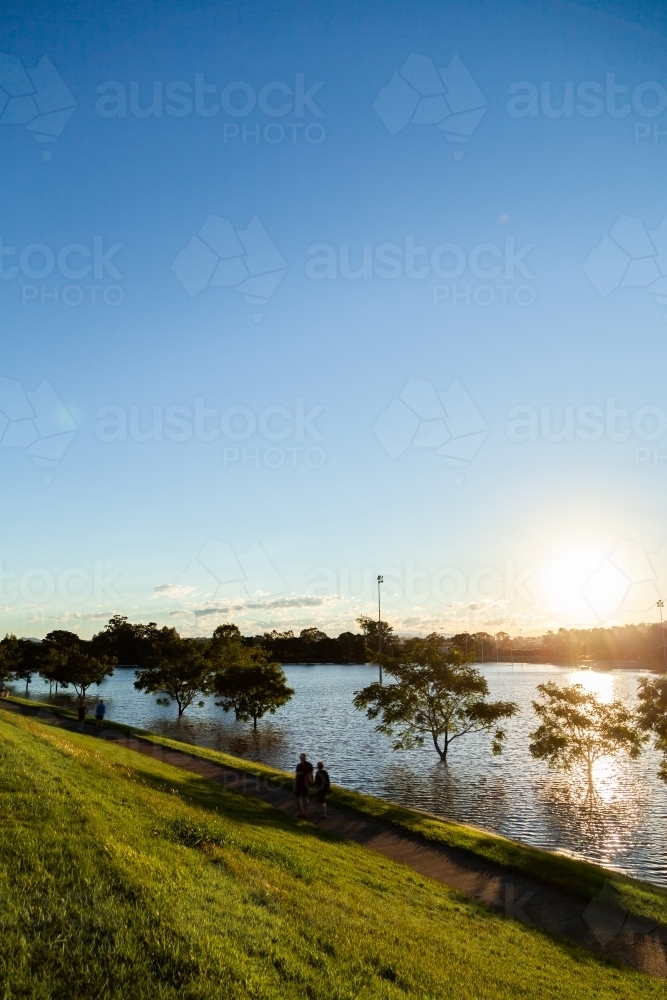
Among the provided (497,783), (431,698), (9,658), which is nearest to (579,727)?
(497,783)

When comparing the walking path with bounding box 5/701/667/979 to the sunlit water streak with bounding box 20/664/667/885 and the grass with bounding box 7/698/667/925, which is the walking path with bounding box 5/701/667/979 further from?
the sunlit water streak with bounding box 20/664/667/885

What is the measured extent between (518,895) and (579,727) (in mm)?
24560

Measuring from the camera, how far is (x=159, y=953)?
26.4 feet

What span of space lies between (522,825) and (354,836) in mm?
13288

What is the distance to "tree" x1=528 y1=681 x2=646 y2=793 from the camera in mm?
40031

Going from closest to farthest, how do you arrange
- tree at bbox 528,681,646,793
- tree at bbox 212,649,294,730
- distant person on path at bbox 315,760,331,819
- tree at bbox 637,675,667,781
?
distant person on path at bbox 315,760,331,819 < tree at bbox 637,675,667,781 < tree at bbox 528,681,646,793 < tree at bbox 212,649,294,730

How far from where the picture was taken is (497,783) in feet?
138

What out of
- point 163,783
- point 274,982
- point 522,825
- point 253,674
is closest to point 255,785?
point 163,783

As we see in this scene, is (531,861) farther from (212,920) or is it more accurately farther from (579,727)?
(579,727)

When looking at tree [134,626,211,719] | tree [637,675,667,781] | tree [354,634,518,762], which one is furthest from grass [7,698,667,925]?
tree [134,626,211,719]

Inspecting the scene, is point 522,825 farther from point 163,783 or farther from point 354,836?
point 163,783

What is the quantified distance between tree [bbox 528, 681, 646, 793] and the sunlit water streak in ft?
7.45

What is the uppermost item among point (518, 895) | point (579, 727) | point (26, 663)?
point (579, 727)

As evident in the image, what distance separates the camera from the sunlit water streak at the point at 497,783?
30438 millimetres
